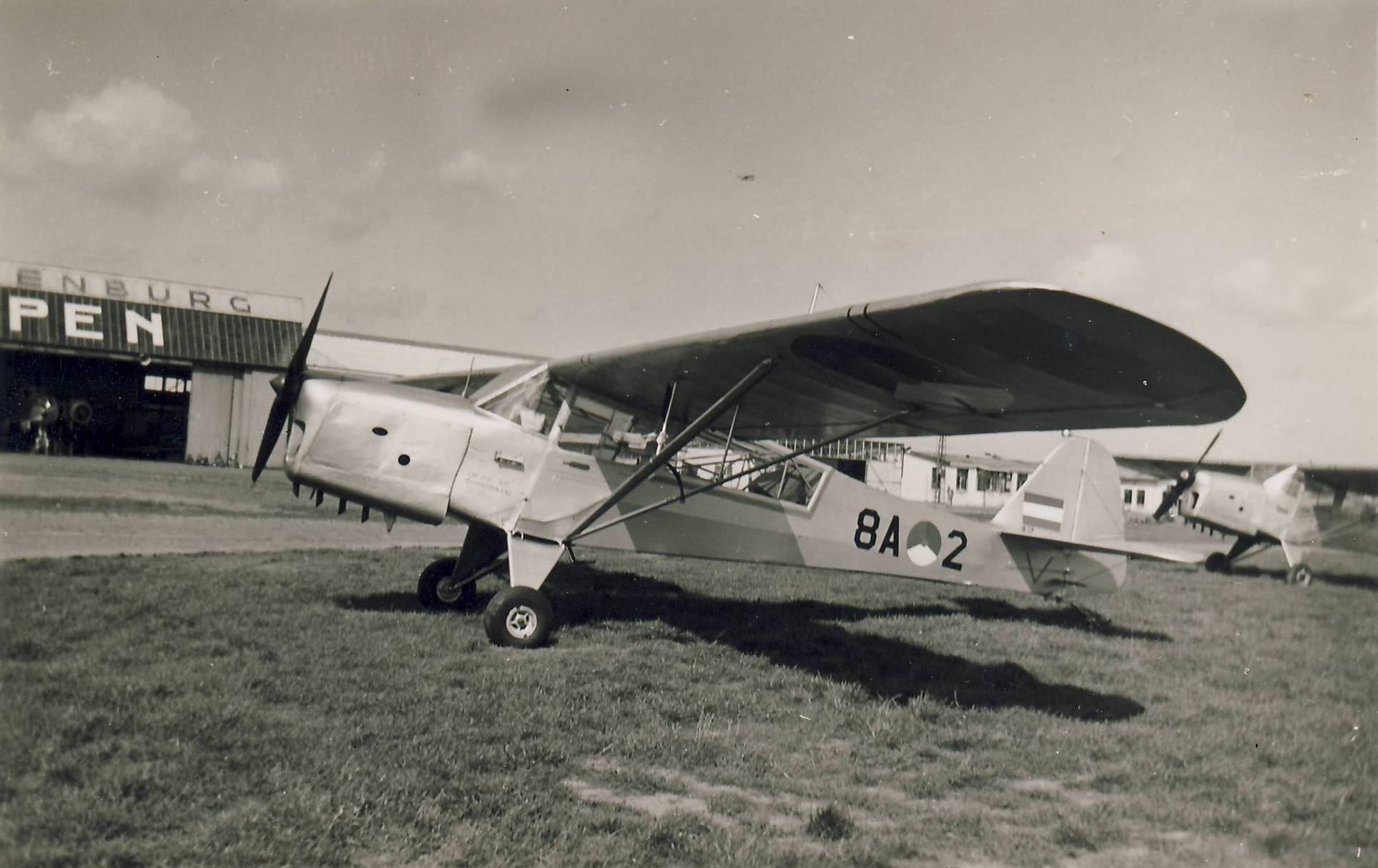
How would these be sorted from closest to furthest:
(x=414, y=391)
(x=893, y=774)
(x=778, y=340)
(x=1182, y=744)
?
1. (x=893, y=774)
2. (x=1182, y=744)
3. (x=778, y=340)
4. (x=414, y=391)

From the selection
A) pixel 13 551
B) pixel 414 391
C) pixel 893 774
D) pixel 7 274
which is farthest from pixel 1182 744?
pixel 7 274

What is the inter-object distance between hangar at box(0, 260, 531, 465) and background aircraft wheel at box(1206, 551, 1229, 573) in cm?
2198

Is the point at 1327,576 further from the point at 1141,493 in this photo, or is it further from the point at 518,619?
the point at 1141,493

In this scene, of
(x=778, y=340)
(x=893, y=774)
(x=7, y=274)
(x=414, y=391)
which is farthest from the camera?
(x=7, y=274)

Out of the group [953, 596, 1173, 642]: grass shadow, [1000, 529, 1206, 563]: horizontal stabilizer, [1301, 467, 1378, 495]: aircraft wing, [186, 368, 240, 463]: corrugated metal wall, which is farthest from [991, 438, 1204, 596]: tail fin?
[186, 368, 240, 463]: corrugated metal wall

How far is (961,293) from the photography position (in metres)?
3.67

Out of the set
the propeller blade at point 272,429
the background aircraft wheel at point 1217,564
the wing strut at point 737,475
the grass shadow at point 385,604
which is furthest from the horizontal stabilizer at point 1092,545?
the background aircraft wheel at point 1217,564

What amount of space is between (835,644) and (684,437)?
8.34 ft

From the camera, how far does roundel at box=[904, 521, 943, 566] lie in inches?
322

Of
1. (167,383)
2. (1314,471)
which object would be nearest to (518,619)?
(1314,471)

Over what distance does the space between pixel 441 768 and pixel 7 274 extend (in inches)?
1364

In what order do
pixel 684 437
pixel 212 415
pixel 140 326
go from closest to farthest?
1. pixel 684 437
2. pixel 140 326
3. pixel 212 415

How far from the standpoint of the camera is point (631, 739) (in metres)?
4.27

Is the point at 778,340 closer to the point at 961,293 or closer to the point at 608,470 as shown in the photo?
the point at 961,293
